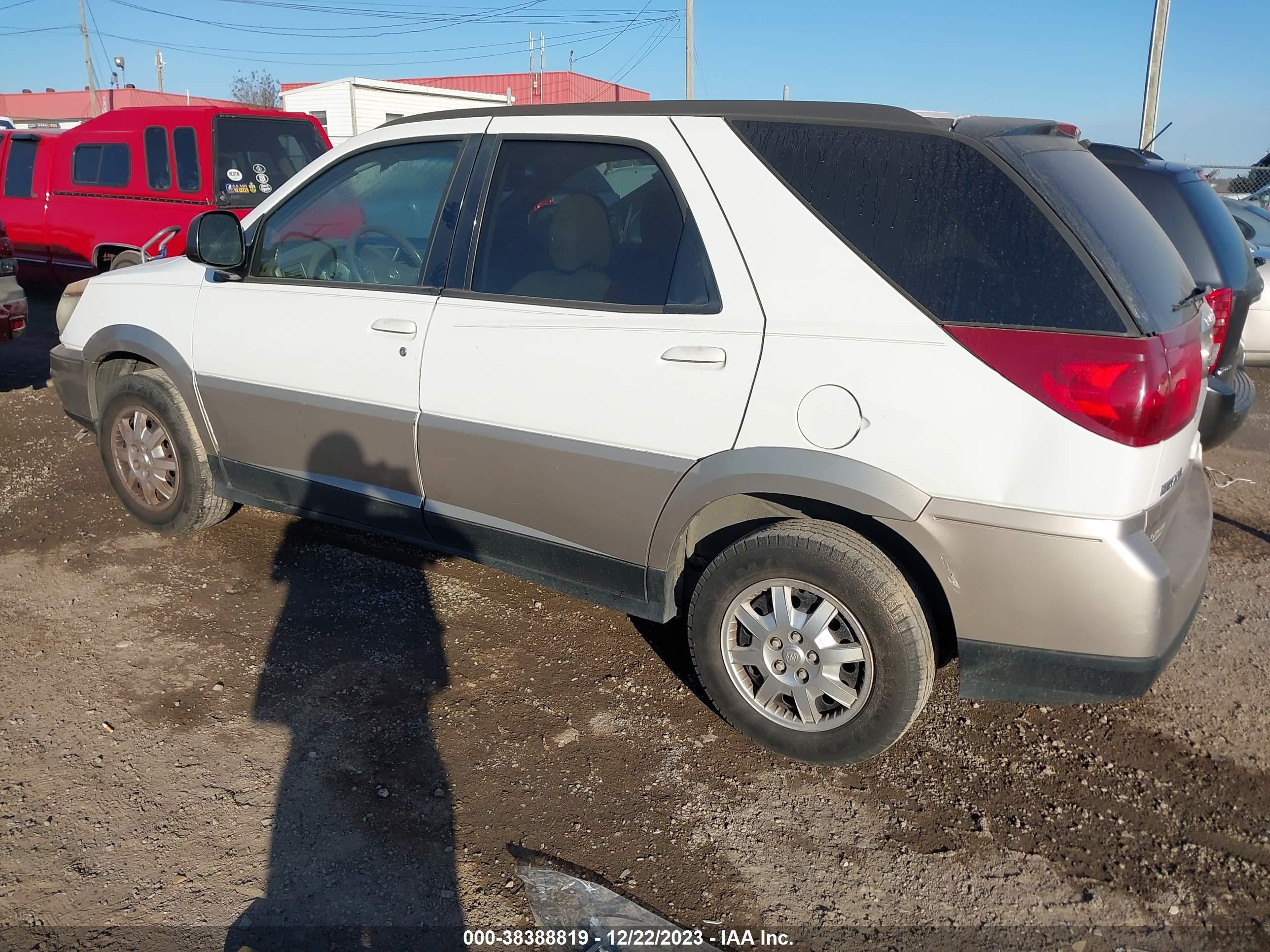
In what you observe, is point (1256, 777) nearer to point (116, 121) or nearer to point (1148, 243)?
point (1148, 243)

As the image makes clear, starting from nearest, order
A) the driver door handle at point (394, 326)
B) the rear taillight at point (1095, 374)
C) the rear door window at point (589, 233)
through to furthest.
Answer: the rear taillight at point (1095, 374) → the rear door window at point (589, 233) → the driver door handle at point (394, 326)

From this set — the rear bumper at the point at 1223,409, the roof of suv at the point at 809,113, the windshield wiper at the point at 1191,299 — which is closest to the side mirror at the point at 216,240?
the roof of suv at the point at 809,113

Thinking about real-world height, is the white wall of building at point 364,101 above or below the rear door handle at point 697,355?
above

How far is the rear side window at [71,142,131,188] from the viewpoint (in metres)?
9.17

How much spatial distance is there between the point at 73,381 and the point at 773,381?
3841mm

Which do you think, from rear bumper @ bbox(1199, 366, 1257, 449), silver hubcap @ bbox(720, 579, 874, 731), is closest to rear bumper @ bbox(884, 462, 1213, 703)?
silver hubcap @ bbox(720, 579, 874, 731)

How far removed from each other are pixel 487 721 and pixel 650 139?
210 cm

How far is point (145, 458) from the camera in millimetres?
4672

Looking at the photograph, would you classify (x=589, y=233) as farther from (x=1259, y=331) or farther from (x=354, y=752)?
(x=1259, y=331)

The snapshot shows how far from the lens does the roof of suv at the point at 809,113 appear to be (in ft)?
9.18

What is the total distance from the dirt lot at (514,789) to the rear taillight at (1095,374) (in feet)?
4.16

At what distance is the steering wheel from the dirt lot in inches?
57.2

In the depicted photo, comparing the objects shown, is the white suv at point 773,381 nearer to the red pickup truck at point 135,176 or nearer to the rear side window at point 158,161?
the red pickup truck at point 135,176

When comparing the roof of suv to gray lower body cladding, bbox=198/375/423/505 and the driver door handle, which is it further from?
gray lower body cladding, bbox=198/375/423/505
